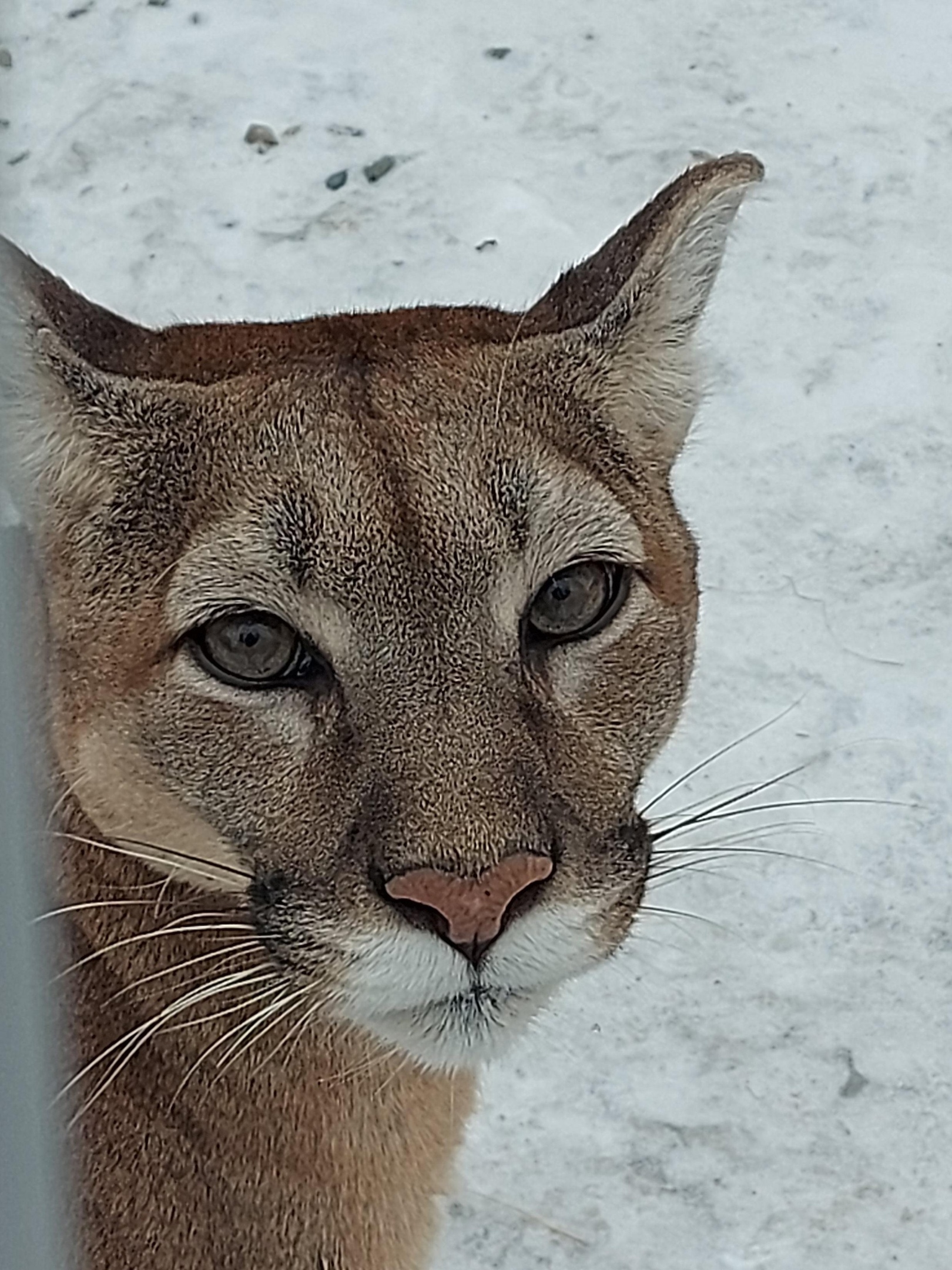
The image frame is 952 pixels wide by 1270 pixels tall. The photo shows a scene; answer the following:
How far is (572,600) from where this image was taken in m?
2.61

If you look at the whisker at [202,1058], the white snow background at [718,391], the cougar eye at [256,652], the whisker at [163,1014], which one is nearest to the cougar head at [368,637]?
the cougar eye at [256,652]

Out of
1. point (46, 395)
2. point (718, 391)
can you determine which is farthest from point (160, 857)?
point (718, 391)

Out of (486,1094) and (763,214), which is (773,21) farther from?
(486,1094)

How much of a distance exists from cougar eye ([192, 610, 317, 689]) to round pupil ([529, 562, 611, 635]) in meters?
0.28

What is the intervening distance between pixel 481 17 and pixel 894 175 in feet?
3.93

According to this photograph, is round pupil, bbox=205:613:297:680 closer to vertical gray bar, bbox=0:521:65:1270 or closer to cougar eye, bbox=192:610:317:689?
cougar eye, bbox=192:610:317:689

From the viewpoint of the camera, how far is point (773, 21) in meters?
5.84

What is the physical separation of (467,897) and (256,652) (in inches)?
15.7

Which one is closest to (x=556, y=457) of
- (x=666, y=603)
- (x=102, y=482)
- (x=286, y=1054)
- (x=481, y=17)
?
(x=666, y=603)

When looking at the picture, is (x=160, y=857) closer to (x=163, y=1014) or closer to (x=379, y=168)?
(x=163, y=1014)

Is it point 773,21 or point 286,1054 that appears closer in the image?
point 286,1054

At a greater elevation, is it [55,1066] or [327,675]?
[327,675]

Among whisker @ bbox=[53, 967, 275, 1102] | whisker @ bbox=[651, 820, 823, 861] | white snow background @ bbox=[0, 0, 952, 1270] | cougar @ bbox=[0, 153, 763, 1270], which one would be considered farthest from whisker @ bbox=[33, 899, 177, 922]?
whisker @ bbox=[651, 820, 823, 861]

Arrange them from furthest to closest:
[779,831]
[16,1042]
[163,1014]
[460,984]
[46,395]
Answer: [779,831] < [163,1014] < [46,395] < [460,984] < [16,1042]
